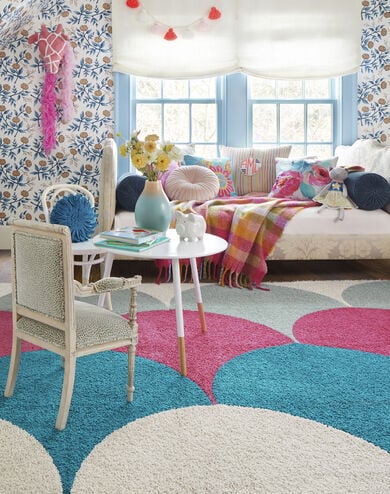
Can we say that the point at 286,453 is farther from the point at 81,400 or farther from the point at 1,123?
the point at 1,123

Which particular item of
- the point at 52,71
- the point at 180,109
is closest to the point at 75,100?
the point at 52,71

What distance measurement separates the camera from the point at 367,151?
4.45m

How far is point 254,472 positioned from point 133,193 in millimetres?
2715

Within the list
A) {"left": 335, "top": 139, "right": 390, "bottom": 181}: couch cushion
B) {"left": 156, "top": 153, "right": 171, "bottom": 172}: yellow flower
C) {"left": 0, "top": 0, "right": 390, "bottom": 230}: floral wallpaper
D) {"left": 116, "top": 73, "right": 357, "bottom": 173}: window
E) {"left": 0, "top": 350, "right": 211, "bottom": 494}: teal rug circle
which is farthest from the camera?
{"left": 116, "top": 73, "right": 357, "bottom": 173}: window

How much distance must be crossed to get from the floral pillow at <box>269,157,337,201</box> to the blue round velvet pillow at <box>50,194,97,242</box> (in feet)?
7.30

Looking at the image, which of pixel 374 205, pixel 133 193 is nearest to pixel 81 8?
pixel 133 193

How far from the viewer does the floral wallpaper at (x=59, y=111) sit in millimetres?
4859

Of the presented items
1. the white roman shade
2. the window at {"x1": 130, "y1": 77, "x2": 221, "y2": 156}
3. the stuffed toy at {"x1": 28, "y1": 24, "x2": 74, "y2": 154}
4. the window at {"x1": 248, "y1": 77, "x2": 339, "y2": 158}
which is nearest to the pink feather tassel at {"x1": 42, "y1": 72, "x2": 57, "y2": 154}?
the stuffed toy at {"x1": 28, "y1": 24, "x2": 74, "y2": 154}

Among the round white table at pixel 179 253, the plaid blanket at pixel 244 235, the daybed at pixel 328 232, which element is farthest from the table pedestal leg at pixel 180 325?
the daybed at pixel 328 232

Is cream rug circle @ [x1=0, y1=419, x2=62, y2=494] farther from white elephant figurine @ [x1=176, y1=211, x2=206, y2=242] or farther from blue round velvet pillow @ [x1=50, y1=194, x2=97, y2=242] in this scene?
white elephant figurine @ [x1=176, y1=211, x2=206, y2=242]

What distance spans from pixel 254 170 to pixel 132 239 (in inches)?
105

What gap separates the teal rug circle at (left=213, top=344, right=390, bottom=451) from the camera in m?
1.86

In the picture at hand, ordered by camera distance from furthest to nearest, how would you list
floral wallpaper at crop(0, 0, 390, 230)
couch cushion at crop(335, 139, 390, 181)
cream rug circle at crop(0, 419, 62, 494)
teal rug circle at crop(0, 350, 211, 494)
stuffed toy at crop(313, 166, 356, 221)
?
Result: floral wallpaper at crop(0, 0, 390, 230), couch cushion at crop(335, 139, 390, 181), stuffed toy at crop(313, 166, 356, 221), teal rug circle at crop(0, 350, 211, 494), cream rug circle at crop(0, 419, 62, 494)

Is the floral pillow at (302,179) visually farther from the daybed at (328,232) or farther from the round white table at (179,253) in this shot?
the round white table at (179,253)
